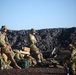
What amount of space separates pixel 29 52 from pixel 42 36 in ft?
81.1

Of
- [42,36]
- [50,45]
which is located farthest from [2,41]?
[42,36]

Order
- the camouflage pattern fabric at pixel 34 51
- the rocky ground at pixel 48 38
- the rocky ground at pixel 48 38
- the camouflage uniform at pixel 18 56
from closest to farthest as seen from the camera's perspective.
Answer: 1. the camouflage uniform at pixel 18 56
2. the camouflage pattern fabric at pixel 34 51
3. the rocky ground at pixel 48 38
4. the rocky ground at pixel 48 38

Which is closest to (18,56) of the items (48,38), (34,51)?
(34,51)

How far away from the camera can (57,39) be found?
136ft

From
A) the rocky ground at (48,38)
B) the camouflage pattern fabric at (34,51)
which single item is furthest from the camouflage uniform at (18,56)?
the rocky ground at (48,38)

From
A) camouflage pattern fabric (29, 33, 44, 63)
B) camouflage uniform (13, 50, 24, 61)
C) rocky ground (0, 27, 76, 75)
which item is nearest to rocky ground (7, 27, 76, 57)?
rocky ground (0, 27, 76, 75)

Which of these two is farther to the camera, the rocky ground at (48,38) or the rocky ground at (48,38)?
the rocky ground at (48,38)

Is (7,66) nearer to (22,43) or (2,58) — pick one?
(2,58)

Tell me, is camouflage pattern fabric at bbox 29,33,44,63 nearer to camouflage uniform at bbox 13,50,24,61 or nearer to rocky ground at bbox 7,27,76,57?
camouflage uniform at bbox 13,50,24,61

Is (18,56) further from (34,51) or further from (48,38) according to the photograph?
(48,38)

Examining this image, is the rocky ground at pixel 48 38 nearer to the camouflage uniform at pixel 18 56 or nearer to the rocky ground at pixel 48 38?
the rocky ground at pixel 48 38

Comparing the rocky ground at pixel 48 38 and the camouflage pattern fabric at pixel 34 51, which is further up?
the camouflage pattern fabric at pixel 34 51

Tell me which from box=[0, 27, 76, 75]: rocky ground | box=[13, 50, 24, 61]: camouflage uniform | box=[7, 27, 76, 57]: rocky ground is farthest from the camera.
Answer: box=[7, 27, 76, 57]: rocky ground

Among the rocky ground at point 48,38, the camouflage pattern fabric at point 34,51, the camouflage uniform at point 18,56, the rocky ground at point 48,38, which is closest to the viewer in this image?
the camouflage uniform at point 18,56
